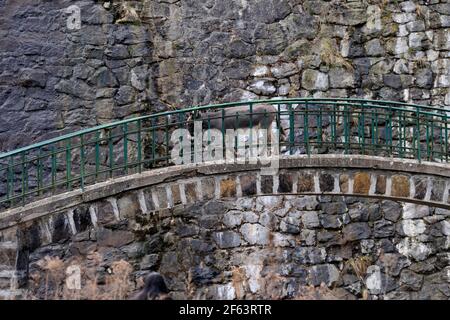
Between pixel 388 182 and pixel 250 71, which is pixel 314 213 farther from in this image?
pixel 388 182

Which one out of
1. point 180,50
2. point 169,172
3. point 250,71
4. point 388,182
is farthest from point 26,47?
point 388,182

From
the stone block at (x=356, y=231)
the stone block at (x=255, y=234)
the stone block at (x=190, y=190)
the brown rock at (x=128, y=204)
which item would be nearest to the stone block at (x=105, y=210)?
the brown rock at (x=128, y=204)

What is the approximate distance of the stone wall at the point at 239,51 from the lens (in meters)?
17.8

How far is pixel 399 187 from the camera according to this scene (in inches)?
565

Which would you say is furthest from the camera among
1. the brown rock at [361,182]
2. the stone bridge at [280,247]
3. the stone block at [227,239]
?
the stone block at [227,239]

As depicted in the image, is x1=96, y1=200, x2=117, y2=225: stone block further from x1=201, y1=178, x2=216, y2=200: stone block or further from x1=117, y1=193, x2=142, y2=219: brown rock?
x1=201, y1=178, x2=216, y2=200: stone block

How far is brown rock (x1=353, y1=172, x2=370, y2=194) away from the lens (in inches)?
563

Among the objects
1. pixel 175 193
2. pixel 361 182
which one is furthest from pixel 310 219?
pixel 175 193

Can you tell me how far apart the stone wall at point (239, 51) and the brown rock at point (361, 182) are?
162 inches

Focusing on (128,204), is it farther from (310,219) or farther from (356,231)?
(356,231)

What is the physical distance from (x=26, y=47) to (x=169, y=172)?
471 cm

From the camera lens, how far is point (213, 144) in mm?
16594

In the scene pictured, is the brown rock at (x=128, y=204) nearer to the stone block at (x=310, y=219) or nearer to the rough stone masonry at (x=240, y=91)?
the rough stone masonry at (x=240, y=91)

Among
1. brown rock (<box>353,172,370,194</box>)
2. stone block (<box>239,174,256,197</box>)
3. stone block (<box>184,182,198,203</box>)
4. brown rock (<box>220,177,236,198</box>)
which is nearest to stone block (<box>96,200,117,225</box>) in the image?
stone block (<box>184,182,198,203</box>)
